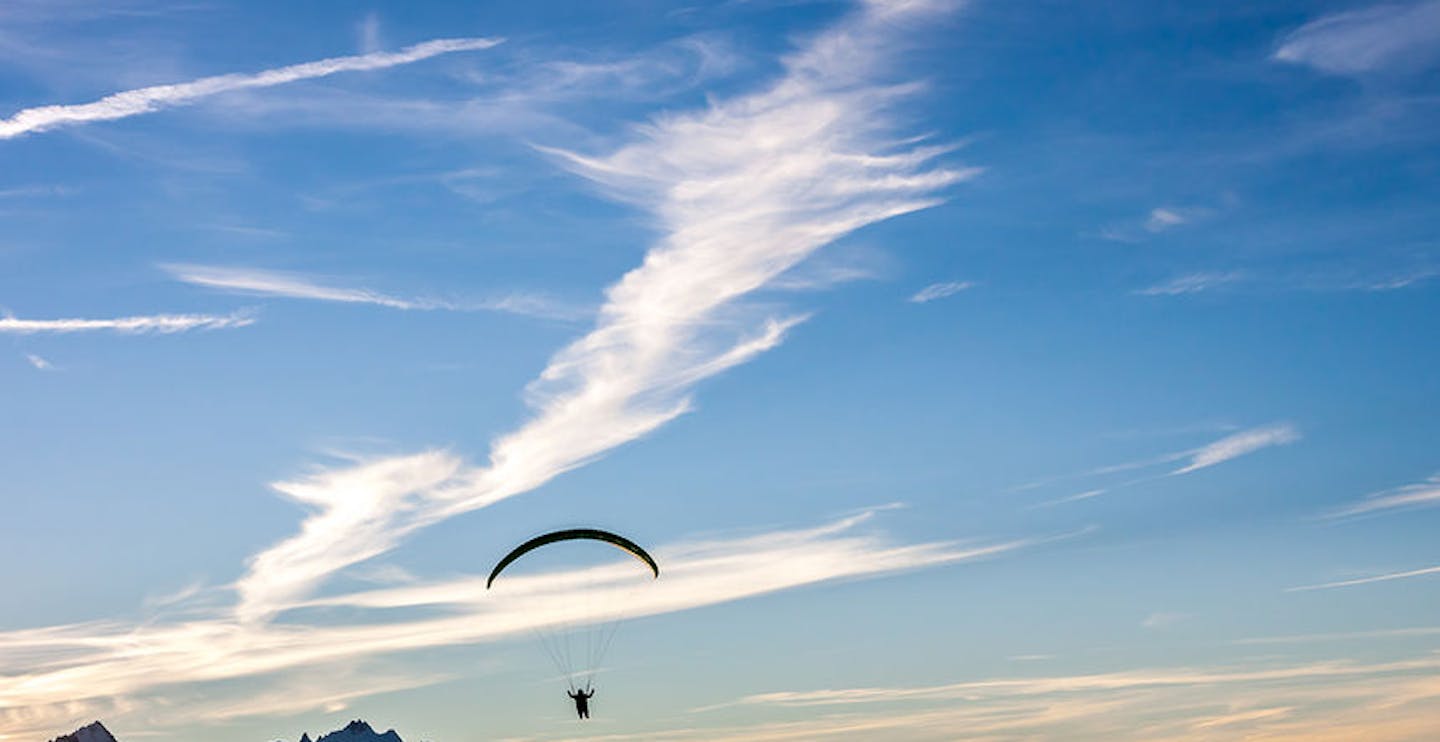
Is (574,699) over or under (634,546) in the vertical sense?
under

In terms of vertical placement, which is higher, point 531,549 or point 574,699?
point 531,549

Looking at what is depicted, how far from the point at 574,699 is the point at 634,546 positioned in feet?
32.8

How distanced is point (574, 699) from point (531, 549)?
32.3ft

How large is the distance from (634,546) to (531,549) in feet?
18.6

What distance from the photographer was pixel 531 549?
77.4 meters

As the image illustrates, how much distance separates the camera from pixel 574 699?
3182 inches

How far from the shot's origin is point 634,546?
78438mm
